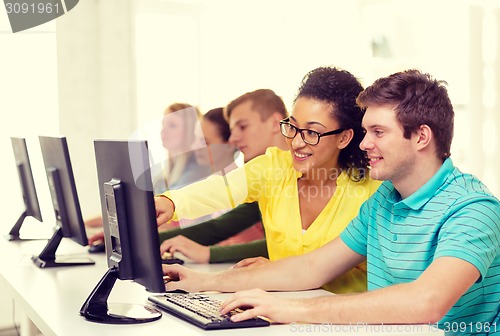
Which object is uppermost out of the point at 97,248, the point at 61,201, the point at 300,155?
the point at 300,155

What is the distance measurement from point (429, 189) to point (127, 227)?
2.53 ft

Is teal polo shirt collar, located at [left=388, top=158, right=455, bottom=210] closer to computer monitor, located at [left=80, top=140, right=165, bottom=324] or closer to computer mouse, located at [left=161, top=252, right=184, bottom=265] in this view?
computer monitor, located at [left=80, top=140, right=165, bottom=324]

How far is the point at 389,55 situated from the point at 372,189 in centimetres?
310

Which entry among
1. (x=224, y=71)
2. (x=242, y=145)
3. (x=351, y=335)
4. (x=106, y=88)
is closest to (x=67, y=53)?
(x=106, y=88)

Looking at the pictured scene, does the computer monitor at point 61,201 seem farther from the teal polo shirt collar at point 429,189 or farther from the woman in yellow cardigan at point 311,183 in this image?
the teal polo shirt collar at point 429,189

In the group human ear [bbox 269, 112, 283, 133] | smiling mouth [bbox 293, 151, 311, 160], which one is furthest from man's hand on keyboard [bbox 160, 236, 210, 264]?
human ear [bbox 269, 112, 283, 133]

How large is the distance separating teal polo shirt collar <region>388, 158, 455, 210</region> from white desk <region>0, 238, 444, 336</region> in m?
0.36

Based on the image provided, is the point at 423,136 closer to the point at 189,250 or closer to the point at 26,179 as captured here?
the point at 189,250

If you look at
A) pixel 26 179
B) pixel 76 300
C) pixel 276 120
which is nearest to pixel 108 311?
pixel 76 300

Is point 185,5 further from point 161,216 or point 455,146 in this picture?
point 161,216

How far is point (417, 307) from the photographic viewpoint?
144 cm

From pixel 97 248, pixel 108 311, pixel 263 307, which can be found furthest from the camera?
pixel 97 248

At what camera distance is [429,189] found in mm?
1714

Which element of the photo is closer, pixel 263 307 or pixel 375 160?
pixel 263 307
